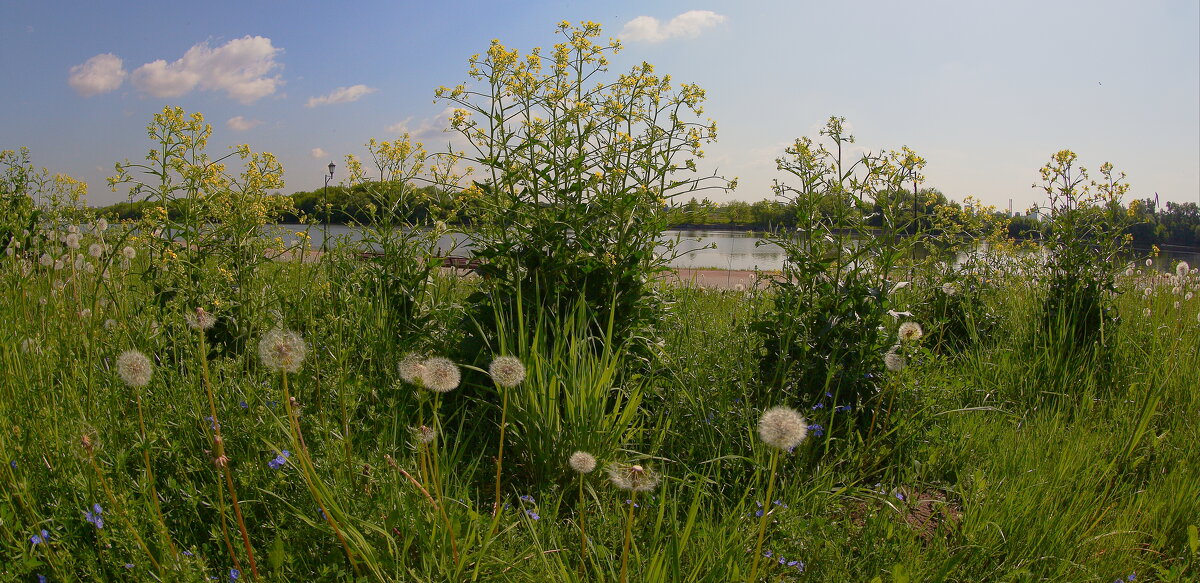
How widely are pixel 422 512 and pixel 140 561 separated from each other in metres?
0.66

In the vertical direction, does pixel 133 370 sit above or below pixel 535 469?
above

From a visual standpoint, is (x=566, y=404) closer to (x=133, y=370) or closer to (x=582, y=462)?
(x=582, y=462)

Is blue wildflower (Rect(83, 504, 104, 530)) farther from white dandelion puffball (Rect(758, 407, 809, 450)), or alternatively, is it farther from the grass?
white dandelion puffball (Rect(758, 407, 809, 450))

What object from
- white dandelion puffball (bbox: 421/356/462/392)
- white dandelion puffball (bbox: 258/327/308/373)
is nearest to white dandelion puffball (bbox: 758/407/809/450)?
white dandelion puffball (bbox: 421/356/462/392)

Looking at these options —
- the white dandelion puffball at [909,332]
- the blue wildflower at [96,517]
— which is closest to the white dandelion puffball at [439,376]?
the blue wildflower at [96,517]

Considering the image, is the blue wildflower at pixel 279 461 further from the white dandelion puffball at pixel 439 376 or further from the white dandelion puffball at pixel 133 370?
the white dandelion puffball at pixel 439 376

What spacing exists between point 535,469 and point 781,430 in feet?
4.12

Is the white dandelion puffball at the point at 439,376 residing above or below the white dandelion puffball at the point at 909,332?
above

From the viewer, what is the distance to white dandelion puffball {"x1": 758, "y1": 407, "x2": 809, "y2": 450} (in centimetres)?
133

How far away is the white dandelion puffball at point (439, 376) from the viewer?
57.7 inches

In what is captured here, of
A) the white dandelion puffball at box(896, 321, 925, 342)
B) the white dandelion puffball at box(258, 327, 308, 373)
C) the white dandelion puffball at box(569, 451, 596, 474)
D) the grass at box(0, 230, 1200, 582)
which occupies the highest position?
the white dandelion puffball at box(258, 327, 308, 373)

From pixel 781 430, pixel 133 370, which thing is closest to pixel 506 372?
pixel 781 430

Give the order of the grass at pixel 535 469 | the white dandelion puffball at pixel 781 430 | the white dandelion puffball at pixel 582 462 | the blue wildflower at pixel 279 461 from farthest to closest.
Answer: the blue wildflower at pixel 279 461
the grass at pixel 535 469
the white dandelion puffball at pixel 582 462
the white dandelion puffball at pixel 781 430

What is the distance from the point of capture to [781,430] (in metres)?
1.37
